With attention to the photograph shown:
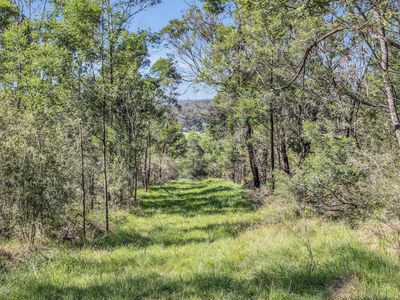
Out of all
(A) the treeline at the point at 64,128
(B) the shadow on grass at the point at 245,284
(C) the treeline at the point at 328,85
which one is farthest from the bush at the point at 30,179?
(C) the treeline at the point at 328,85

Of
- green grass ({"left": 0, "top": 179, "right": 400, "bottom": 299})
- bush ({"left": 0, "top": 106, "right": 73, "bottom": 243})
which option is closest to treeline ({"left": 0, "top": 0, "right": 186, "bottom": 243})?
bush ({"left": 0, "top": 106, "right": 73, "bottom": 243})

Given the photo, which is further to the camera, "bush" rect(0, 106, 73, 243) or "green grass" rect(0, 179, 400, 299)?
"bush" rect(0, 106, 73, 243)

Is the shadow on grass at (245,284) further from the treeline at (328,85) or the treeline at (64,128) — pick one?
the treeline at (64,128)

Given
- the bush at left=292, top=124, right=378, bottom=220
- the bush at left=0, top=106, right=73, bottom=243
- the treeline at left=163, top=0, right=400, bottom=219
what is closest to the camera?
the treeline at left=163, top=0, right=400, bottom=219

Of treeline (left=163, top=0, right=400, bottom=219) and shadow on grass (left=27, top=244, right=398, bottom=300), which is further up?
treeline (left=163, top=0, right=400, bottom=219)

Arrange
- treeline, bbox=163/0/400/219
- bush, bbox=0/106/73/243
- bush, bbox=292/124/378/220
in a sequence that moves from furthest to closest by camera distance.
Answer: bush, bbox=292/124/378/220
bush, bbox=0/106/73/243
treeline, bbox=163/0/400/219

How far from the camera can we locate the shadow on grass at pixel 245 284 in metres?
5.11

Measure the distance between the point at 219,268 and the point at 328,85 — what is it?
713 centimetres

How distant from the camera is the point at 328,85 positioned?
36.1 feet

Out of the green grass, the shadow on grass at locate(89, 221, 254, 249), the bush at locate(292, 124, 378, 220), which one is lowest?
the shadow on grass at locate(89, 221, 254, 249)

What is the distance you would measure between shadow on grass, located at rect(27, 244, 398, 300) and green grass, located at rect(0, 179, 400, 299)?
0.01 metres

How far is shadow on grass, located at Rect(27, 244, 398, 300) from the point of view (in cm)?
511

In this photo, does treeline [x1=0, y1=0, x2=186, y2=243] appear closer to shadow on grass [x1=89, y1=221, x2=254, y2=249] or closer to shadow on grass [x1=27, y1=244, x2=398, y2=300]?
shadow on grass [x1=89, y1=221, x2=254, y2=249]

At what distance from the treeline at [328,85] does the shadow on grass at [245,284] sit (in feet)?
7.19
